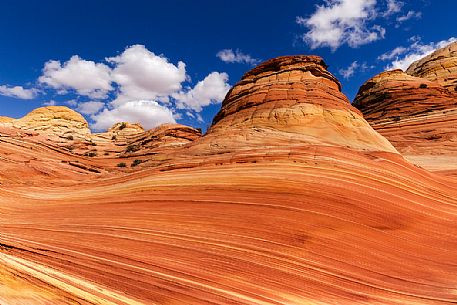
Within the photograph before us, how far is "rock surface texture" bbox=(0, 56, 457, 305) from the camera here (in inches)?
221

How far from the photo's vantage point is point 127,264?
632cm

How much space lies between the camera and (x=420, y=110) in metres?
40.8

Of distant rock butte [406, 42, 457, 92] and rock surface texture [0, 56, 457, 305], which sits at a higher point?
distant rock butte [406, 42, 457, 92]

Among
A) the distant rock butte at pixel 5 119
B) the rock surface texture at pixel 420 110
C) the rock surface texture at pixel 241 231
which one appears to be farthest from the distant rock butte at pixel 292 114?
the distant rock butte at pixel 5 119

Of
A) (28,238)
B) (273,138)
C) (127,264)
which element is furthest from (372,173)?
(28,238)

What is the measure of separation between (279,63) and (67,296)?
21.5 metres

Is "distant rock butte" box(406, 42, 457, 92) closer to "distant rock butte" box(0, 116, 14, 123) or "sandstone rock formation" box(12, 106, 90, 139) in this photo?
"sandstone rock formation" box(12, 106, 90, 139)

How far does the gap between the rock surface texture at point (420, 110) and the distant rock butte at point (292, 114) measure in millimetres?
6650

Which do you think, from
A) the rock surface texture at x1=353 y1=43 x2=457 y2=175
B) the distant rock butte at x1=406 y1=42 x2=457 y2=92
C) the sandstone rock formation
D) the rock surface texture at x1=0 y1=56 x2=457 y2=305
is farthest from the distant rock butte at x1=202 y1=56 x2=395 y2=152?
the sandstone rock formation

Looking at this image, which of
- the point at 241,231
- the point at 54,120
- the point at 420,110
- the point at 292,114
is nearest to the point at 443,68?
the point at 420,110

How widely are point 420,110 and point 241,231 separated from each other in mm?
41133

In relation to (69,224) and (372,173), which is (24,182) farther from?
(372,173)

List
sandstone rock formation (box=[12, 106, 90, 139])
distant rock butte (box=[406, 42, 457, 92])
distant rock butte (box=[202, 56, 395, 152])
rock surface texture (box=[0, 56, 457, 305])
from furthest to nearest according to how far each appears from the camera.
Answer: sandstone rock formation (box=[12, 106, 90, 139]) < distant rock butte (box=[406, 42, 457, 92]) < distant rock butte (box=[202, 56, 395, 152]) < rock surface texture (box=[0, 56, 457, 305])

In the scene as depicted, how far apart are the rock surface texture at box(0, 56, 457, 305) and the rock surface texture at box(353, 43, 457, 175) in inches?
438
